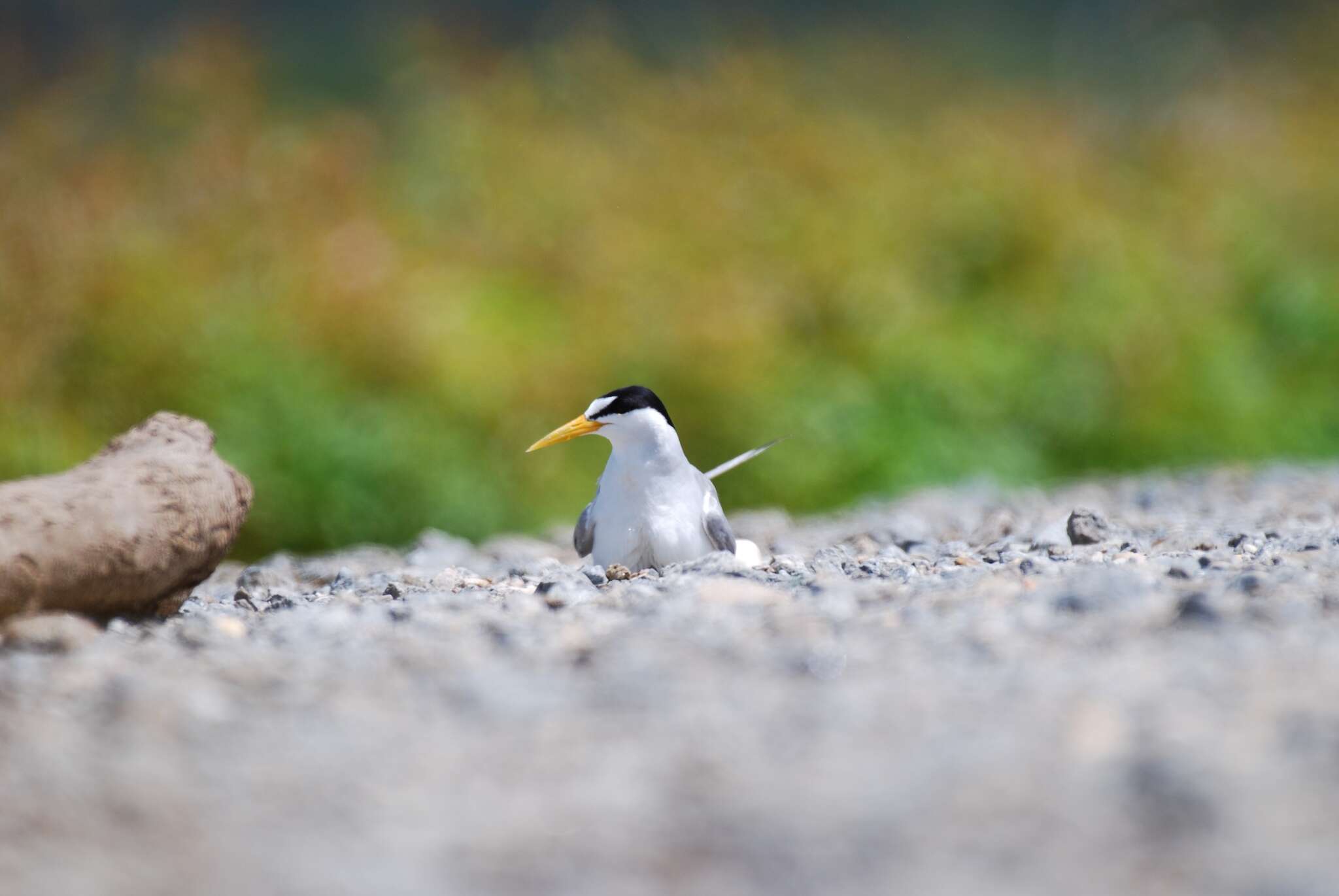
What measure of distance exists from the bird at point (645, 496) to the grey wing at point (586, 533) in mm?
58

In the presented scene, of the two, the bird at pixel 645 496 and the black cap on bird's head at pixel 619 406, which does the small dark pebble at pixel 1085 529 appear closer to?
the bird at pixel 645 496

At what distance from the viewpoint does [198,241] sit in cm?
663

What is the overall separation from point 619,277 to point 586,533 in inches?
153

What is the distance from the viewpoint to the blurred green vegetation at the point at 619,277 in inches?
237

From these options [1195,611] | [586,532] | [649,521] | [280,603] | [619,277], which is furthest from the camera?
[619,277]

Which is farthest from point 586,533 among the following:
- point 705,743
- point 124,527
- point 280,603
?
point 705,743

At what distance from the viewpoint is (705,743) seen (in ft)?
6.07

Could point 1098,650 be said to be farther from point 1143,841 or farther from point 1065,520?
point 1065,520

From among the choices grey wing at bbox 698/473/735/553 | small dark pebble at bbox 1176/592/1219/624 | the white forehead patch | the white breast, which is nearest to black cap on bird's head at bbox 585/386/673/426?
the white forehead patch

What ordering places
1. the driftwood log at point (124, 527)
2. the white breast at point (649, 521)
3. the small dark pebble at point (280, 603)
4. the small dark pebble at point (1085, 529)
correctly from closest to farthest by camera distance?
the driftwood log at point (124, 527) < the small dark pebble at point (280, 603) < the white breast at point (649, 521) < the small dark pebble at point (1085, 529)

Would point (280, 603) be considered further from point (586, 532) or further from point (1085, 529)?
point (1085, 529)

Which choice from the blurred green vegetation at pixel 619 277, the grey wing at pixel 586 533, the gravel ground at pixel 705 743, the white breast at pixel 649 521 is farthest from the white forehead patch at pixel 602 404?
the blurred green vegetation at pixel 619 277

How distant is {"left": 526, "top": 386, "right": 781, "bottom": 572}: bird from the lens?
3479mm

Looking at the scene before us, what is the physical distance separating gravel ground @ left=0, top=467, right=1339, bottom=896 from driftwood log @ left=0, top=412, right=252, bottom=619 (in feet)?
0.50
